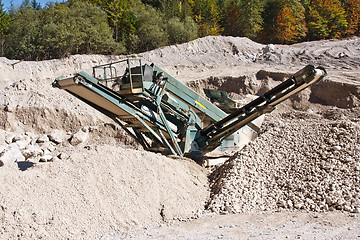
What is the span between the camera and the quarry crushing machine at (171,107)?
259 inches

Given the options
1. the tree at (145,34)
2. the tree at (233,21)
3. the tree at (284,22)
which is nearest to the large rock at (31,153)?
the tree at (145,34)

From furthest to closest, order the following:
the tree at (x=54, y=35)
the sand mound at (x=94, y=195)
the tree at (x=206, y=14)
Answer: the tree at (x=206, y=14)
the tree at (x=54, y=35)
the sand mound at (x=94, y=195)

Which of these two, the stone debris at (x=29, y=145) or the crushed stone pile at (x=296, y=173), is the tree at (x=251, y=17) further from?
the crushed stone pile at (x=296, y=173)

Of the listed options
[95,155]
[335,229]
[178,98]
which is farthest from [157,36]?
[335,229]

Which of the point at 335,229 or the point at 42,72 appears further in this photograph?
the point at 42,72

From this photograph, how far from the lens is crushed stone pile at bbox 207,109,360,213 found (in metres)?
5.12

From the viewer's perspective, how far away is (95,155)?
5594mm

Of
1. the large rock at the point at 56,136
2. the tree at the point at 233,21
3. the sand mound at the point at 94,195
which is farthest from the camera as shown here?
the tree at the point at 233,21

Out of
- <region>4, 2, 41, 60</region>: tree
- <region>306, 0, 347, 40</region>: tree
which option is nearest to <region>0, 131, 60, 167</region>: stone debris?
<region>4, 2, 41, 60</region>: tree

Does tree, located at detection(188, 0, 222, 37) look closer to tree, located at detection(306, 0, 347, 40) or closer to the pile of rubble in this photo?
tree, located at detection(306, 0, 347, 40)

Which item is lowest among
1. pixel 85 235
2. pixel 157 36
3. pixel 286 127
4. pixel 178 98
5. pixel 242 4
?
pixel 85 235

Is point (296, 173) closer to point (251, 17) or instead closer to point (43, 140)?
point (43, 140)

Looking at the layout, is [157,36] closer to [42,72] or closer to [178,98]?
[42,72]

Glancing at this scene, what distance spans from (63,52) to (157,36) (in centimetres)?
851
